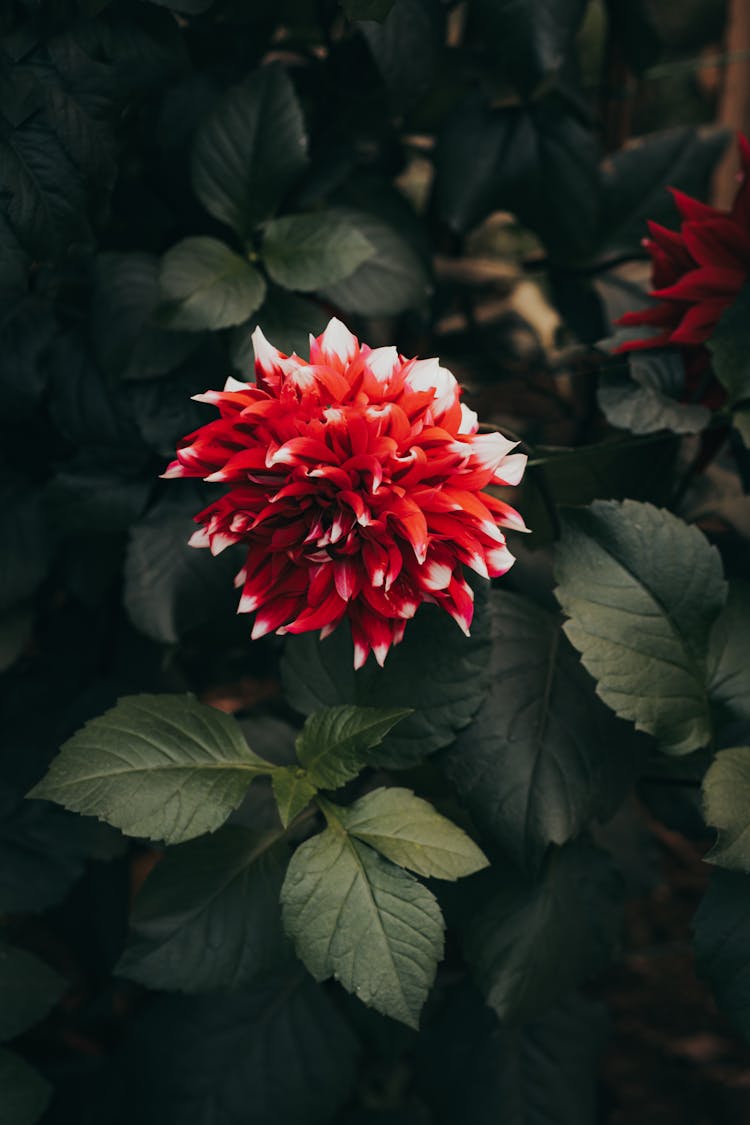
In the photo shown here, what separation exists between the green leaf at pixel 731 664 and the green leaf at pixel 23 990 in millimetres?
554

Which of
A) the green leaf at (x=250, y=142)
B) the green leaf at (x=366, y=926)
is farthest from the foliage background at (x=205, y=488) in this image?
the green leaf at (x=366, y=926)

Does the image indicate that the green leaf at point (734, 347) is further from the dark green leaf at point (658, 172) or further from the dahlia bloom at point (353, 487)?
the dark green leaf at point (658, 172)

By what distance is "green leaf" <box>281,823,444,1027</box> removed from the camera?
59 cm

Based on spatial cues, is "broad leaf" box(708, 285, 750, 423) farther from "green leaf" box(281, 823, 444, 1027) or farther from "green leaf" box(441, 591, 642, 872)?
"green leaf" box(281, 823, 444, 1027)

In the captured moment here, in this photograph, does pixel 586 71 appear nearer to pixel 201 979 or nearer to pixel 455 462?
pixel 455 462

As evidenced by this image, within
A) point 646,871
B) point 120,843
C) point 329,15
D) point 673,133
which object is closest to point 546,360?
point 673,133

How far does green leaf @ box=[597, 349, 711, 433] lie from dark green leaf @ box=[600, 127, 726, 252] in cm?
31

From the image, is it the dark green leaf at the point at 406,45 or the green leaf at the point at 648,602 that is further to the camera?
the dark green leaf at the point at 406,45

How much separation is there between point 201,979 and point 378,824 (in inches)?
7.3

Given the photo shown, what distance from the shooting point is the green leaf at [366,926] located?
0.59 metres

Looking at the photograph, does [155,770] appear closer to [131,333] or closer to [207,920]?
[207,920]

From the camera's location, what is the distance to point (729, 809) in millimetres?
627

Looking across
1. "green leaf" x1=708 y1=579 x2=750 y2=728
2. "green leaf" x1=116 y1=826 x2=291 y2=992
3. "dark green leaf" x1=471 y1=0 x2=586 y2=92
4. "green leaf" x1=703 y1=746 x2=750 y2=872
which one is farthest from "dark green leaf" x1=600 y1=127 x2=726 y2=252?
"green leaf" x1=116 y1=826 x2=291 y2=992

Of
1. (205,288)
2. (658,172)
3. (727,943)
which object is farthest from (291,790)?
(658,172)
